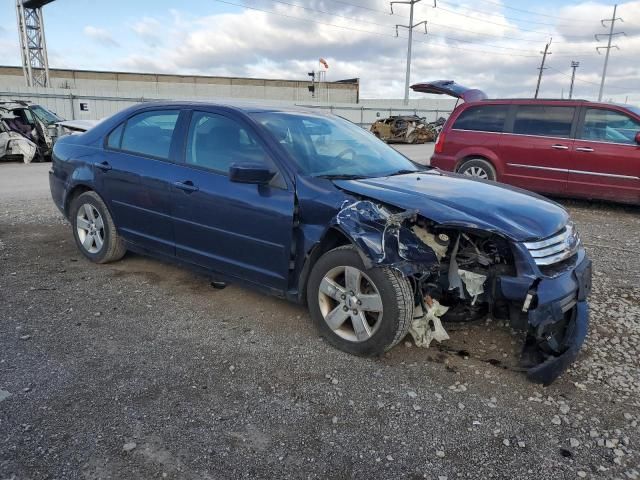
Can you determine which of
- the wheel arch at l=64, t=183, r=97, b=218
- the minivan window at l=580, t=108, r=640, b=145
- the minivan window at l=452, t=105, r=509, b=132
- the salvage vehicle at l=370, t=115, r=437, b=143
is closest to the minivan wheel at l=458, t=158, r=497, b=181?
the minivan window at l=452, t=105, r=509, b=132

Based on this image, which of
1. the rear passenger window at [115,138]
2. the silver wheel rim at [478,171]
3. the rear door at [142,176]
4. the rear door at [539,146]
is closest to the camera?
the rear door at [142,176]

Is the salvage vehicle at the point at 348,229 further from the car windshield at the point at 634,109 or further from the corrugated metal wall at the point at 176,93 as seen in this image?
the corrugated metal wall at the point at 176,93

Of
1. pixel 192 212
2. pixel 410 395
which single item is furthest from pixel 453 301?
pixel 192 212

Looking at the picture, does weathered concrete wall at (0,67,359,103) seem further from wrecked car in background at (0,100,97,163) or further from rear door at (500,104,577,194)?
rear door at (500,104,577,194)

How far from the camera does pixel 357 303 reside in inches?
124

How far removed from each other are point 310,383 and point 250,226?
1.19 meters

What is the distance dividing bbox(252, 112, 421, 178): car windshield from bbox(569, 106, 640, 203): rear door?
467 cm

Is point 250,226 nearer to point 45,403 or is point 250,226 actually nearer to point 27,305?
point 45,403

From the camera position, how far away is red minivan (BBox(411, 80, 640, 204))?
7.48m

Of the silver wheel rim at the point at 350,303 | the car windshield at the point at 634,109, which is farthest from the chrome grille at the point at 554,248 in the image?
the car windshield at the point at 634,109

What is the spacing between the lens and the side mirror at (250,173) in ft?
10.7

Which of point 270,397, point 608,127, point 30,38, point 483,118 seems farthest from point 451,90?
point 30,38

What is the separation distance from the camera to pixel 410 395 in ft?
9.27

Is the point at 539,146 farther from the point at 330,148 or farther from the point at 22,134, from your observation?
the point at 22,134
